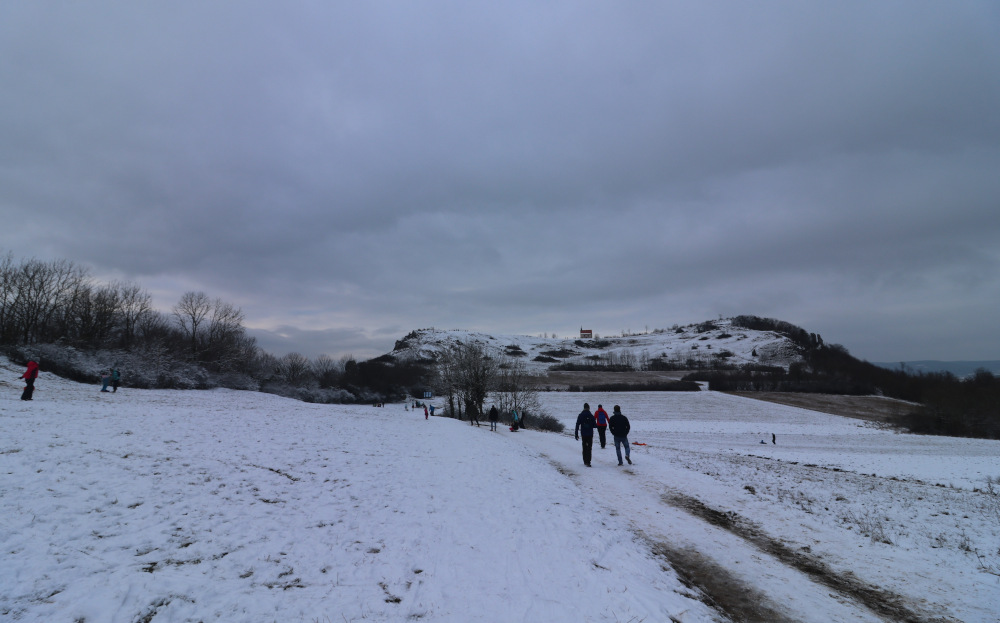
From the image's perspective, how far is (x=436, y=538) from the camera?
7.53 metres

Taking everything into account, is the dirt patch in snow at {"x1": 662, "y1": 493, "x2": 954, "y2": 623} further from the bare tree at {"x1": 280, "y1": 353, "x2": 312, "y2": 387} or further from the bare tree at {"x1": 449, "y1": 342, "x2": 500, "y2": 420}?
the bare tree at {"x1": 280, "y1": 353, "x2": 312, "y2": 387}

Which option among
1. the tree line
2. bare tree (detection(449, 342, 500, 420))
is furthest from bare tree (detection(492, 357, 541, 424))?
the tree line

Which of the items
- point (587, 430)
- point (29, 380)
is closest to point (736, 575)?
point (587, 430)

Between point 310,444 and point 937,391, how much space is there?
6647 cm

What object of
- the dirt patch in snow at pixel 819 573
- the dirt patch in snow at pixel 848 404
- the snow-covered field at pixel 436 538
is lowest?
the dirt patch in snow at pixel 848 404

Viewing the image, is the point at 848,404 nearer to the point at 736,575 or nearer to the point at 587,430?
the point at 587,430

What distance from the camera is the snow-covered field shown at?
5273 millimetres

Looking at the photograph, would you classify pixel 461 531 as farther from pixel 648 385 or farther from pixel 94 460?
pixel 648 385

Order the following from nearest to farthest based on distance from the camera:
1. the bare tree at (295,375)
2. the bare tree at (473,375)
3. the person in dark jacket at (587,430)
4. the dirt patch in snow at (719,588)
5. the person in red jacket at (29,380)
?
the dirt patch in snow at (719,588)
the person in dark jacket at (587,430)
the person in red jacket at (29,380)
the bare tree at (473,375)
the bare tree at (295,375)

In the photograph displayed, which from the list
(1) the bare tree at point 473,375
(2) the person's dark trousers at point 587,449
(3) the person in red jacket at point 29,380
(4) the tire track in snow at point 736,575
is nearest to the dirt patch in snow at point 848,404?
(1) the bare tree at point 473,375

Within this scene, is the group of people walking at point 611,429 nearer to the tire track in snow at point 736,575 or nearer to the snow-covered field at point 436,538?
the snow-covered field at point 436,538

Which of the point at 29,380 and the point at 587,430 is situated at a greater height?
the point at 29,380

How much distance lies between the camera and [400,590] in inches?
225

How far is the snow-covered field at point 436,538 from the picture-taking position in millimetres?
5273
